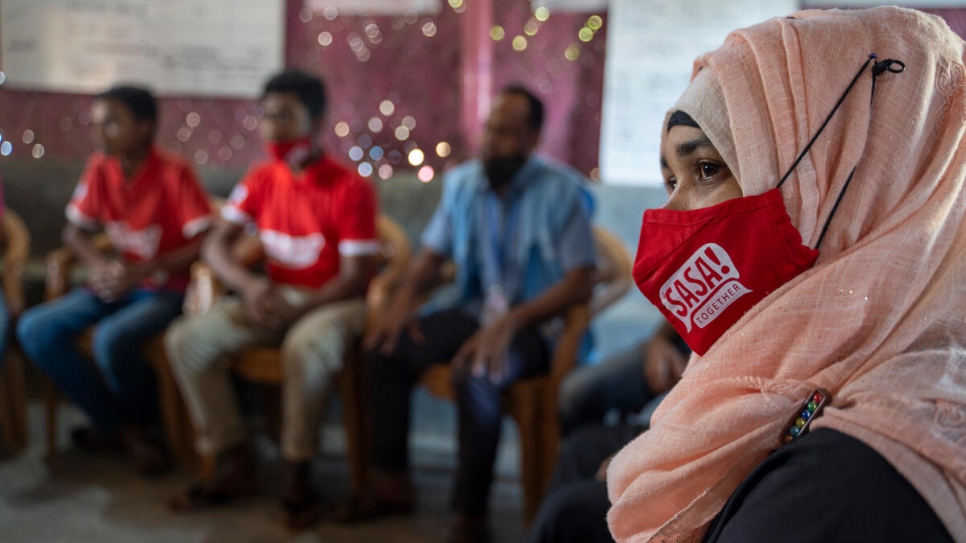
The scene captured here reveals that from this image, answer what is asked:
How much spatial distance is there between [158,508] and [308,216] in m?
1.09

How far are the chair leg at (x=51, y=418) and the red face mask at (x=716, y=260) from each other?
2657mm

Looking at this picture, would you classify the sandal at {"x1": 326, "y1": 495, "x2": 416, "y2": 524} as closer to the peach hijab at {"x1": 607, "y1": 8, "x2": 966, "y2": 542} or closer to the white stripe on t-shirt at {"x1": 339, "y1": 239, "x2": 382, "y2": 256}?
the white stripe on t-shirt at {"x1": 339, "y1": 239, "x2": 382, "y2": 256}

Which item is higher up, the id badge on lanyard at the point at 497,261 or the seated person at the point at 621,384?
the id badge on lanyard at the point at 497,261

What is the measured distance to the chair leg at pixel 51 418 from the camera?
9.30 feet

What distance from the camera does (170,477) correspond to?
2.75 metres

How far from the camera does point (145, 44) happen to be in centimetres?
363

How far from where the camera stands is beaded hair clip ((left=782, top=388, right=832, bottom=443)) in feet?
2.45

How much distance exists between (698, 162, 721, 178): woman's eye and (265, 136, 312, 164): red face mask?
6.57 ft

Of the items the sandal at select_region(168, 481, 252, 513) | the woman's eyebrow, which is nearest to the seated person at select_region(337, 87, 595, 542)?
the sandal at select_region(168, 481, 252, 513)

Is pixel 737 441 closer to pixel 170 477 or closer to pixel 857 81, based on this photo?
pixel 857 81

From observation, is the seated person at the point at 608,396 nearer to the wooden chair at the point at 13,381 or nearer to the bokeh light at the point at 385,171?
the bokeh light at the point at 385,171

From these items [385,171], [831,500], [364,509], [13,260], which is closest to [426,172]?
[385,171]

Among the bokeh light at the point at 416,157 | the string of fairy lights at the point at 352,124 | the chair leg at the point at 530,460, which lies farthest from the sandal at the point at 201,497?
the bokeh light at the point at 416,157

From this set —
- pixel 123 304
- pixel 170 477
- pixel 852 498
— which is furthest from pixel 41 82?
pixel 852 498
